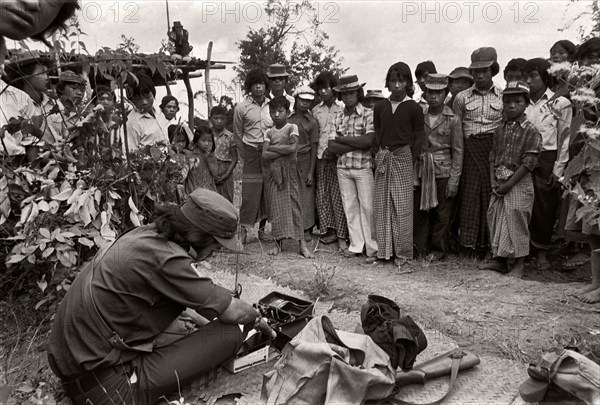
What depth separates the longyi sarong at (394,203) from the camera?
5363 mm

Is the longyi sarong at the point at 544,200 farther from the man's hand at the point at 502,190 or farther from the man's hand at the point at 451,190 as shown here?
the man's hand at the point at 451,190

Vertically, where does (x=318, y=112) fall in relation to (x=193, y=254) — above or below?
above

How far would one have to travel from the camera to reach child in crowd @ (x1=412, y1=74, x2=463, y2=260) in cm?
528

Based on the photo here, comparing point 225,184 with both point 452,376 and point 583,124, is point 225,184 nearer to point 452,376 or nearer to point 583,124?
point 452,376

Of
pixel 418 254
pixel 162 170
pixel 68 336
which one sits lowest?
pixel 418 254

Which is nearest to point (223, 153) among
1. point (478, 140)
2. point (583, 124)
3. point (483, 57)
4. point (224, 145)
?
point (224, 145)

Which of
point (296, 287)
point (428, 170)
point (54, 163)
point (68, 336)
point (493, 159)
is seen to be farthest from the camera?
point (428, 170)

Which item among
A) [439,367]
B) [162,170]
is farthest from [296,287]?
[439,367]

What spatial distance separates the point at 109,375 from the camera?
277 centimetres

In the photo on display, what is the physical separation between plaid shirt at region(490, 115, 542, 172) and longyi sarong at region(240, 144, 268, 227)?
245 cm

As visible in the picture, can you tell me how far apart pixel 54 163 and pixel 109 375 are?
1586 mm

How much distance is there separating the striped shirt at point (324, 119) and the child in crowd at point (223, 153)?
0.94 metres

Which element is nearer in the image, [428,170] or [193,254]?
[193,254]

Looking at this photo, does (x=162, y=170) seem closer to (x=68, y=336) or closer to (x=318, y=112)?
(x=68, y=336)
